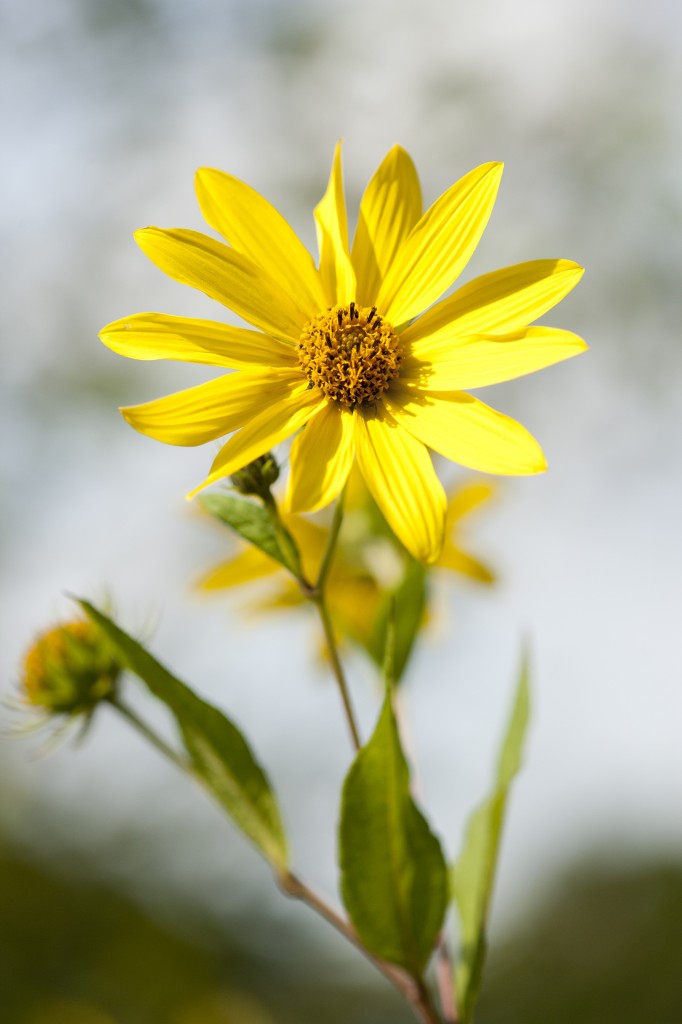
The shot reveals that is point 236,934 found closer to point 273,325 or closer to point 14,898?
point 14,898

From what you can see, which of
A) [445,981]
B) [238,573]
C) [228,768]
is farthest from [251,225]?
[445,981]

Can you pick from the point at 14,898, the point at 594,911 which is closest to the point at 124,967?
the point at 14,898

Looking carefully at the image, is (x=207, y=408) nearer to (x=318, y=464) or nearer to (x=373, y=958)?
(x=318, y=464)

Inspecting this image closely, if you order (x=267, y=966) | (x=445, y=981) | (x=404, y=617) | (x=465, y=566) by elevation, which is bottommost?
(x=267, y=966)

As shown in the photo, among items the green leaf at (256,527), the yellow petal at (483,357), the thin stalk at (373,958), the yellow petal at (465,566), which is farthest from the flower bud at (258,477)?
the yellow petal at (465,566)

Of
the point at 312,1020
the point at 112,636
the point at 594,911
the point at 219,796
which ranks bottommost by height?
the point at 594,911

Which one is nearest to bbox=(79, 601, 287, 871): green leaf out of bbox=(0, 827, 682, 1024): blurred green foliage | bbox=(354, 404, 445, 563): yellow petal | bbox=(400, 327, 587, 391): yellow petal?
bbox=(354, 404, 445, 563): yellow petal
